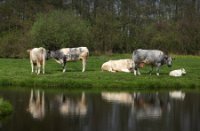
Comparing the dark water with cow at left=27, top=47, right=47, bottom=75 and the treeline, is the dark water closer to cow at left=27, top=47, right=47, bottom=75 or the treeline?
cow at left=27, top=47, right=47, bottom=75

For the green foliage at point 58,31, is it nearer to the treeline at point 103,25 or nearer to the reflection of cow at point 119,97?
the treeline at point 103,25

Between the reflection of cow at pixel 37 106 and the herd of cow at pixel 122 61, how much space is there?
27.3 ft

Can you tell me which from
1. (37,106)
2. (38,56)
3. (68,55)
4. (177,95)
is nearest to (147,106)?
(177,95)

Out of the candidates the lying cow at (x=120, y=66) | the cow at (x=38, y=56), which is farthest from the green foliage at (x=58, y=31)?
the cow at (x=38, y=56)

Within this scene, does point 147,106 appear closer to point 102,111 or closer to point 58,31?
point 102,111

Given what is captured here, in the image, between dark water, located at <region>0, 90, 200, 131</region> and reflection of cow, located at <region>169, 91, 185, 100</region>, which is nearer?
dark water, located at <region>0, 90, 200, 131</region>

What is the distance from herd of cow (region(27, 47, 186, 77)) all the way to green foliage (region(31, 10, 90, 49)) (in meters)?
18.2

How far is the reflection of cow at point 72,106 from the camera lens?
21.0 meters

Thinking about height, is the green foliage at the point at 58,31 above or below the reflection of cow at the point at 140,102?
above

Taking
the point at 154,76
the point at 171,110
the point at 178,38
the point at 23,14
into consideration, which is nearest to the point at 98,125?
the point at 171,110

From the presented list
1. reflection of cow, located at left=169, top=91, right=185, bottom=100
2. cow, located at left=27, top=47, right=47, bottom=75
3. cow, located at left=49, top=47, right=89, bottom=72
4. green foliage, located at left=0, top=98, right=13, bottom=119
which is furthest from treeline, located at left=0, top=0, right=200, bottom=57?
green foliage, located at left=0, top=98, right=13, bottom=119

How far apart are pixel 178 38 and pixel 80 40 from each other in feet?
53.2

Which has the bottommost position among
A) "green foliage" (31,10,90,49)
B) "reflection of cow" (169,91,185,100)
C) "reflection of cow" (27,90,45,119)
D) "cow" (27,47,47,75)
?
"reflection of cow" (169,91,185,100)

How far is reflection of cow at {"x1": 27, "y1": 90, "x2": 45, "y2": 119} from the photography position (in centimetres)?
2008
